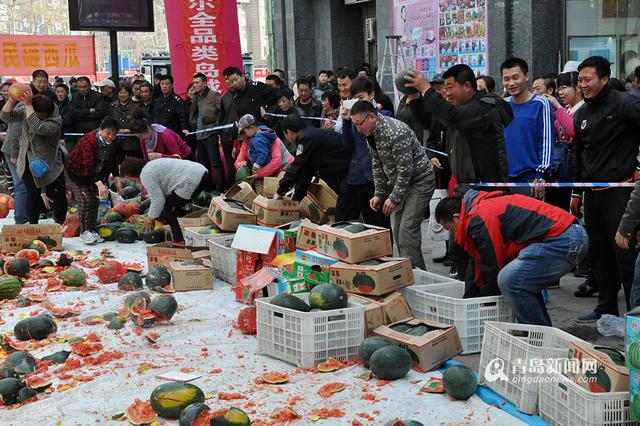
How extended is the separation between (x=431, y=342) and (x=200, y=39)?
1039cm

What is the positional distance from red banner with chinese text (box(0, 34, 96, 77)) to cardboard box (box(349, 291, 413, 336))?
15676 millimetres

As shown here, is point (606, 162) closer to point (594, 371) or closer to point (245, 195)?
point (594, 371)

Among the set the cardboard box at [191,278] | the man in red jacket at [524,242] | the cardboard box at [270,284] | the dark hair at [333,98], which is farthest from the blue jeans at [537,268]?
the dark hair at [333,98]

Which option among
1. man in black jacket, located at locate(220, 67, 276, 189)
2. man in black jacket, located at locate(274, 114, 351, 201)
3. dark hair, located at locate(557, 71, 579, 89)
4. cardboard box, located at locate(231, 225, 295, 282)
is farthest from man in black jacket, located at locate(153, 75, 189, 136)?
dark hair, located at locate(557, 71, 579, 89)

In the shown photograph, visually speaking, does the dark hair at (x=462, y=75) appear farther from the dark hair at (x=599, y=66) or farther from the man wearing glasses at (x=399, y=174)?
the dark hair at (x=599, y=66)

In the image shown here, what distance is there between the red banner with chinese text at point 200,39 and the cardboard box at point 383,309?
9.34m

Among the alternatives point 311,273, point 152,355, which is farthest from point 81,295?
point 311,273

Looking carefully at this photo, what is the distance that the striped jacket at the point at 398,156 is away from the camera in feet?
23.1

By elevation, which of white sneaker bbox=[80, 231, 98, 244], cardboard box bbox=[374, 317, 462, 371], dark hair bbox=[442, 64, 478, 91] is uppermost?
dark hair bbox=[442, 64, 478, 91]

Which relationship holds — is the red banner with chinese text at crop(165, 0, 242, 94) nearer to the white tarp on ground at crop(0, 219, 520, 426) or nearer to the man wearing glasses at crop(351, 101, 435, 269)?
the man wearing glasses at crop(351, 101, 435, 269)

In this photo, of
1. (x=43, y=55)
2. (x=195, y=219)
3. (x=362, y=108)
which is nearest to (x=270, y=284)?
(x=362, y=108)

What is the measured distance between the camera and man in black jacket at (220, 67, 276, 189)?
498 inches

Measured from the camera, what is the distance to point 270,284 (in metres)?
6.77

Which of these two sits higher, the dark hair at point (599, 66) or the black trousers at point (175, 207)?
the dark hair at point (599, 66)
